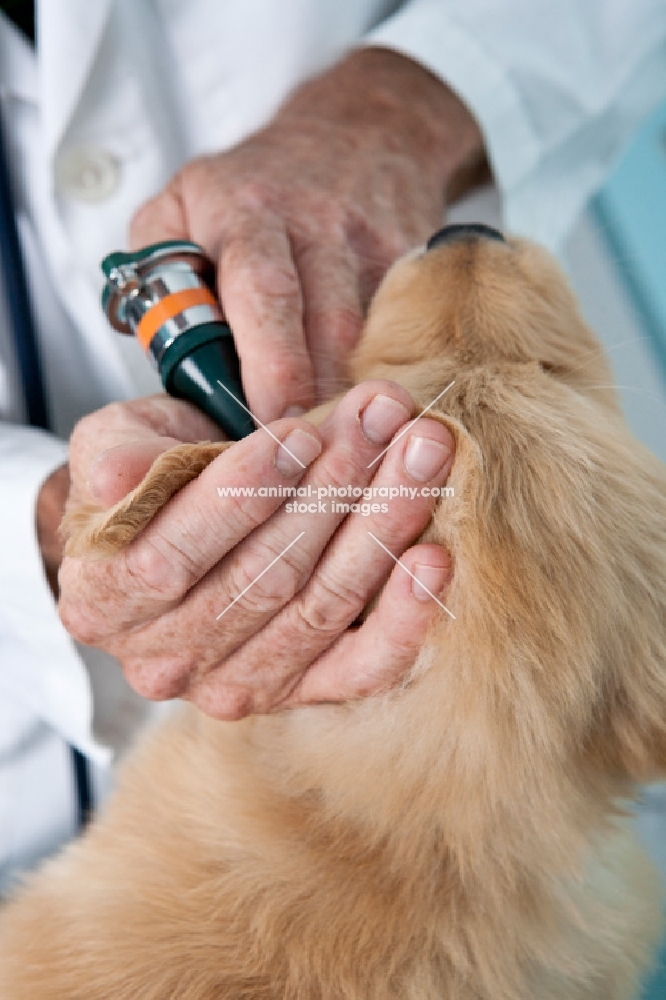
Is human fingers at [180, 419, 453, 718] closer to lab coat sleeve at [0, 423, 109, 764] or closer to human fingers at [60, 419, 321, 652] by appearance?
human fingers at [60, 419, 321, 652]

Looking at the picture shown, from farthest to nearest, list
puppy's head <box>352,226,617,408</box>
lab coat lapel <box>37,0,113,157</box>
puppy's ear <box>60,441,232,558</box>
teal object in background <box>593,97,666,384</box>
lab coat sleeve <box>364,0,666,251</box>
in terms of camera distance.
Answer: teal object in background <box>593,97,666,384</box>, lab coat sleeve <box>364,0,666,251</box>, lab coat lapel <box>37,0,113,157</box>, puppy's head <box>352,226,617,408</box>, puppy's ear <box>60,441,232,558</box>

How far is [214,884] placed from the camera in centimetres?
68

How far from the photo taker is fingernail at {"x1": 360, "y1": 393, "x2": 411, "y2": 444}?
59 cm

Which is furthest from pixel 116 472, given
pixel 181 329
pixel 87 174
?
pixel 87 174

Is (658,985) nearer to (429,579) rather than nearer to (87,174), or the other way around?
(429,579)

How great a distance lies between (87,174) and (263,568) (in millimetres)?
709

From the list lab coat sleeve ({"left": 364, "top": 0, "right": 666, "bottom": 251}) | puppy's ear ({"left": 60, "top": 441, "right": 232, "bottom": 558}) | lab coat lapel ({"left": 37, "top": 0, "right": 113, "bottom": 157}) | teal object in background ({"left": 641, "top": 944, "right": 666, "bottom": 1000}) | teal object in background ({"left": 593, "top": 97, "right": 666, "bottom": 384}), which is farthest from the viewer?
teal object in background ({"left": 593, "top": 97, "right": 666, "bottom": 384})

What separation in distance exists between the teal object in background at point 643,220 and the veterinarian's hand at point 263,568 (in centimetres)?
75

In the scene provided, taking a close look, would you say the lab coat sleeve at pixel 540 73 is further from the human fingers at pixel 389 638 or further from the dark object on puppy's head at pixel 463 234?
the human fingers at pixel 389 638

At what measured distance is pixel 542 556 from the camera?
564 millimetres

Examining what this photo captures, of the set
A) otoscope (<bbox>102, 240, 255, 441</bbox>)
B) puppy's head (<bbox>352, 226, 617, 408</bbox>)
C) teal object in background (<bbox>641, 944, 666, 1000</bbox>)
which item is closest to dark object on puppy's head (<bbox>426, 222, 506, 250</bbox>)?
puppy's head (<bbox>352, 226, 617, 408</bbox>)

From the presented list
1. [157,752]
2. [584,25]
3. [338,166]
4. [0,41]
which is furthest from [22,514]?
[584,25]

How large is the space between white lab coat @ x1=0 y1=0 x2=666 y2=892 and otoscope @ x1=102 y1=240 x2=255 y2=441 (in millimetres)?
289

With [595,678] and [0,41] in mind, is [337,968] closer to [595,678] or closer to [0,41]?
[595,678]
